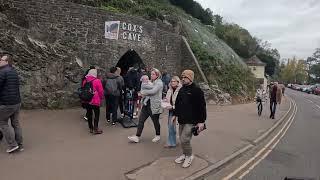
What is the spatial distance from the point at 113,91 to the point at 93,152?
3.93 meters

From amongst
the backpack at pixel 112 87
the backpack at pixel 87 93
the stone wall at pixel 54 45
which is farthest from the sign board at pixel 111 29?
the backpack at pixel 87 93

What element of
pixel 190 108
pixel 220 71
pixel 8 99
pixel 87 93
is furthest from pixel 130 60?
pixel 190 108

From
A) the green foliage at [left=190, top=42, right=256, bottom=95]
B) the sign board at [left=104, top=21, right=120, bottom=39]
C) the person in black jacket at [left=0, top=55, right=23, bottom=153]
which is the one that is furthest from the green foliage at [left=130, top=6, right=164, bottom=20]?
the person in black jacket at [left=0, top=55, right=23, bottom=153]

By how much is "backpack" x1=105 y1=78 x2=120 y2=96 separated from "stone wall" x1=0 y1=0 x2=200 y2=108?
2.59 meters

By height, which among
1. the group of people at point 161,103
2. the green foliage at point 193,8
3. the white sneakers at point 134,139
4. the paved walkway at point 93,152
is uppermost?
the green foliage at point 193,8

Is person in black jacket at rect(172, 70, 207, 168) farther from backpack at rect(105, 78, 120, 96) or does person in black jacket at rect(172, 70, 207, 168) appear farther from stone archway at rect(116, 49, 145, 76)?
stone archway at rect(116, 49, 145, 76)

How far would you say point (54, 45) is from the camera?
51.5 ft

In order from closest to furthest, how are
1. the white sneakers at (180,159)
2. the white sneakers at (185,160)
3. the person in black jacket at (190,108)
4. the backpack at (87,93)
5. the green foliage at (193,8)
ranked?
the person in black jacket at (190,108) → the white sneakers at (185,160) → the white sneakers at (180,159) → the backpack at (87,93) → the green foliage at (193,8)

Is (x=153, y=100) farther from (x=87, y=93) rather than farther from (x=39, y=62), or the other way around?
(x=39, y=62)

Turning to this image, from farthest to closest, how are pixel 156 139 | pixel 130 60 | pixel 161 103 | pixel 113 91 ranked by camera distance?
pixel 130 60, pixel 113 91, pixel 156 139, pixel 161 103

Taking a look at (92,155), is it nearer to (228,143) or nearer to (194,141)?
(194,141)

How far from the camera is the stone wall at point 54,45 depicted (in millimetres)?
14477

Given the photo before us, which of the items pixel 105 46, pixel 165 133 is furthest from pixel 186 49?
pixel 165 133

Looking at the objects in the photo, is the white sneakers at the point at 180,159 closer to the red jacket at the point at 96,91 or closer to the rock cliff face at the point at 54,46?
the red jacket at the point at 96,91
